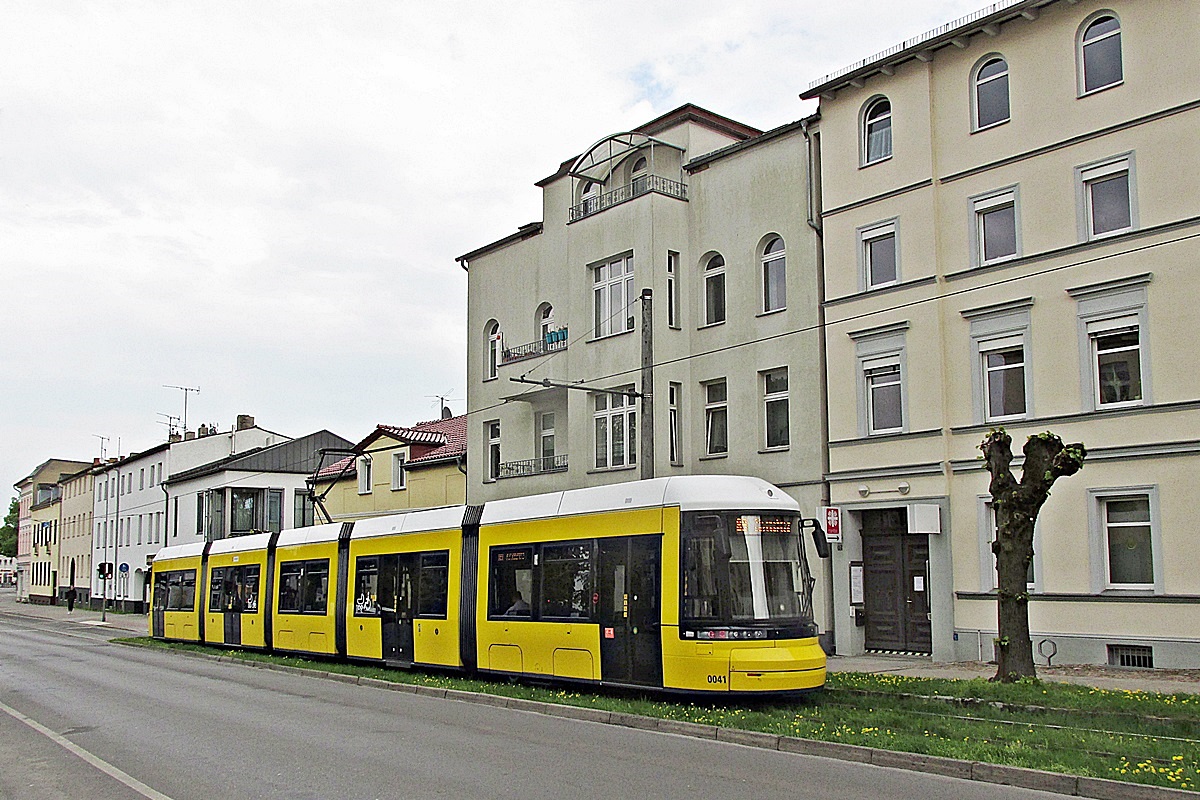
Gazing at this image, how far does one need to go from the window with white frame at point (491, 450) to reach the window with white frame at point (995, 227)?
55.6 feet

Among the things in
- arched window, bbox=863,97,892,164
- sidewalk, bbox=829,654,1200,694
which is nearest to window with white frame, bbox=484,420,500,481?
sidewalk, bbox=829,654,1200,694

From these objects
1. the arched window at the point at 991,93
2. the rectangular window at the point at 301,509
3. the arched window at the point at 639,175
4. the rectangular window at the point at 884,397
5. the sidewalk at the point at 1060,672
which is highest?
the arched window at the point at 639,175

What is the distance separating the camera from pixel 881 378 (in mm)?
24109

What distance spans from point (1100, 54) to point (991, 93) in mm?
2207

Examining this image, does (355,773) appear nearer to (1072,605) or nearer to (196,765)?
(196,765)

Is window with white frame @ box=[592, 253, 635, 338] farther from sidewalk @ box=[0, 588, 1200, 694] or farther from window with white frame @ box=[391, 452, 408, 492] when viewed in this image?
window with white frame @ box=[391, 452, 408, 492]

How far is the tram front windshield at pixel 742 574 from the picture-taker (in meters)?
15.4

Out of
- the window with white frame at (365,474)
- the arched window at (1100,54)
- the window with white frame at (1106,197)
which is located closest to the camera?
the window with white frame at (1106,197)

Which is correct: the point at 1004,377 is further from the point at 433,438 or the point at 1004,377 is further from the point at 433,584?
the point at 433,438

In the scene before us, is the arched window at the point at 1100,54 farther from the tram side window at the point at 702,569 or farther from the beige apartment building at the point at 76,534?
the beige apartment building at the point at 76,534

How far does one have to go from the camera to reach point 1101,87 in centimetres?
2073

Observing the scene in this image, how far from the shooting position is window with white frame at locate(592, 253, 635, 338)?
96.4ft

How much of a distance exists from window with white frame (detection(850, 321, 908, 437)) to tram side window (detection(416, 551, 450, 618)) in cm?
909

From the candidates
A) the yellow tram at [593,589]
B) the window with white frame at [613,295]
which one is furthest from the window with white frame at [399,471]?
the yellow tram at [593,589]
